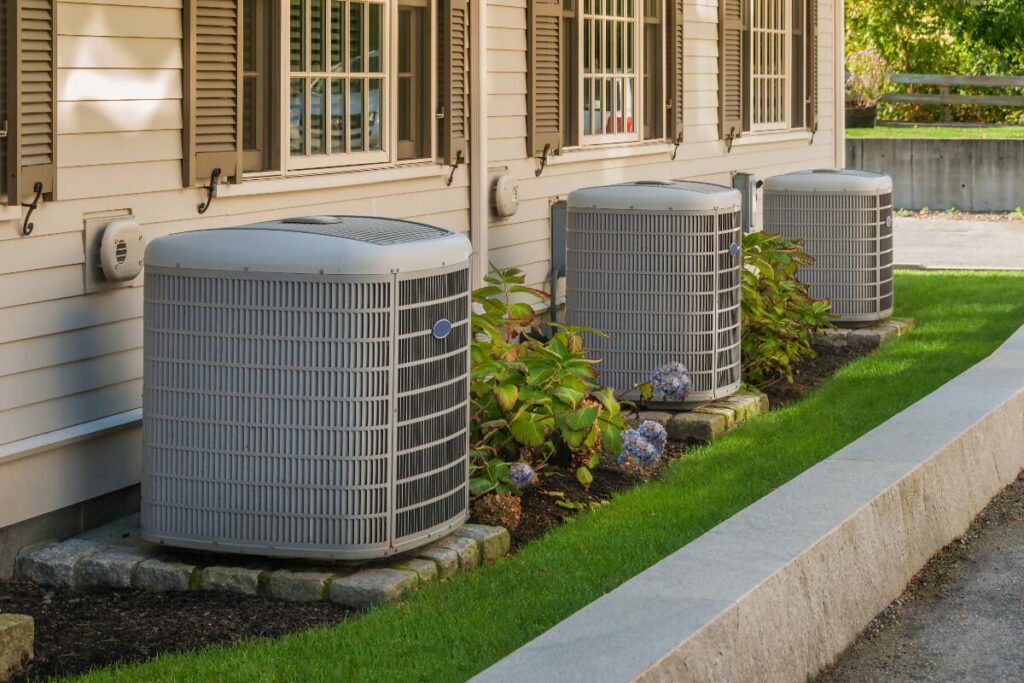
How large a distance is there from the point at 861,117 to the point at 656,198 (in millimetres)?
22227

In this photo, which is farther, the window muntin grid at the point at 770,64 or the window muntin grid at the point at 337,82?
the window muntin grid at the point at 770,64

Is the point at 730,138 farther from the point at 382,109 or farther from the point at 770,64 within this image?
the point at 382,109

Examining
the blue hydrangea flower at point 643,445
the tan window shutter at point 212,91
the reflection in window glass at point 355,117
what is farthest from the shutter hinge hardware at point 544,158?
the tan window shutter at point 212,91

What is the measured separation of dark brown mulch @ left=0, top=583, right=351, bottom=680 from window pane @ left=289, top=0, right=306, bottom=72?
252 cm

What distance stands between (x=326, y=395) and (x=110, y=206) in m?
1.17

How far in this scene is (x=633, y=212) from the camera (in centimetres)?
789

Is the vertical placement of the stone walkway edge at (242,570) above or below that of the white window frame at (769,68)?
below

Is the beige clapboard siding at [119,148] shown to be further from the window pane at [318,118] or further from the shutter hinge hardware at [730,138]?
the shutter hinge hardware at [730,138]

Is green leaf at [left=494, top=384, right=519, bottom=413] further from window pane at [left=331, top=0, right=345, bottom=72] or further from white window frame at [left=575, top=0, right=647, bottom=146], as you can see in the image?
white window frame at [left=575, top=0, right=647, bottom=146]

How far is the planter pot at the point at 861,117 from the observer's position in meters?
29.1

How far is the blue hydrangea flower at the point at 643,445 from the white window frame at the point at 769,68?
232 inches

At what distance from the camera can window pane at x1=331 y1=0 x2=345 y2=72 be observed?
23.4 ft

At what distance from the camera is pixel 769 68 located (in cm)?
1294

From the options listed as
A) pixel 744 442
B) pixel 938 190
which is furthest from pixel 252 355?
pixel 938 190
